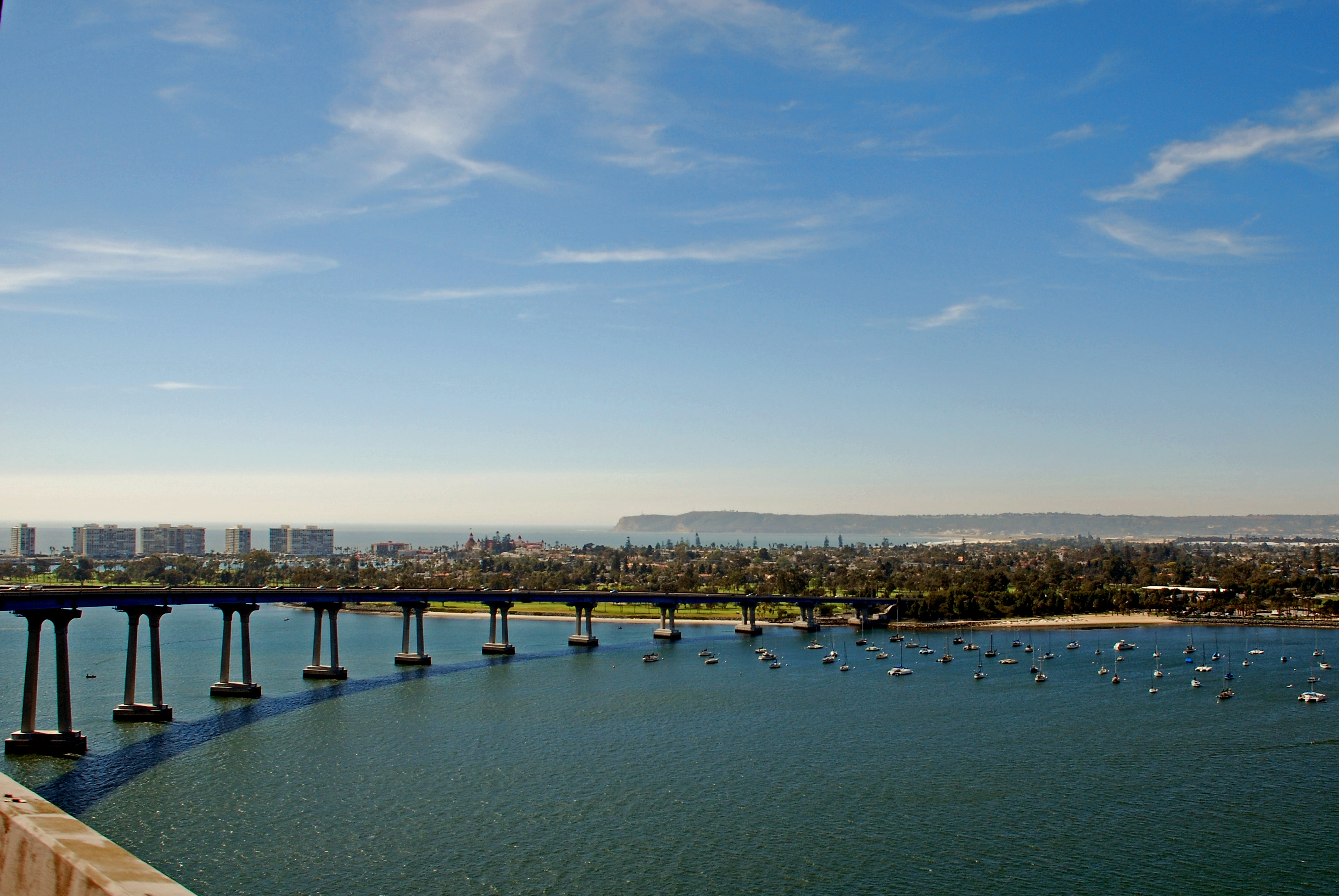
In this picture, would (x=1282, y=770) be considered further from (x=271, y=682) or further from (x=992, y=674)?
(x=271, y=682)

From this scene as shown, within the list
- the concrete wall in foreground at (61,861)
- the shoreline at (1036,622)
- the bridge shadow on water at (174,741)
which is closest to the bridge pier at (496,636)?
the bridge shadow on water at (174,741)

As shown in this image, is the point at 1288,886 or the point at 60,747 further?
the point at 60,747

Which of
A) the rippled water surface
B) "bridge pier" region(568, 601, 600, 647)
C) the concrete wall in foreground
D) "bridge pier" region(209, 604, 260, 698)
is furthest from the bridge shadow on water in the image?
the concrete wall in foreground

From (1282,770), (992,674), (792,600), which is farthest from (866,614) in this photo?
(1282,770)

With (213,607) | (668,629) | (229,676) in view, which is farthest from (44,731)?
(668,629)

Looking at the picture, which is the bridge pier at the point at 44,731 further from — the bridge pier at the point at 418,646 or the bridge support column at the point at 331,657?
the bridge pier at the point at 418,646

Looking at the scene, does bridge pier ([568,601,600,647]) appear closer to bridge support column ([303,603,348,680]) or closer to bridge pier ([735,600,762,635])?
bridge pier ([735,600,762,635])

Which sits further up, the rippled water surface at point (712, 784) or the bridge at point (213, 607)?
the bridge at point (213, 607)
